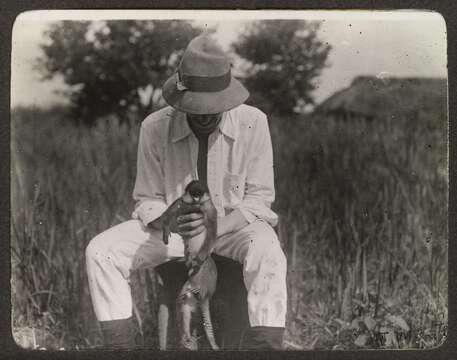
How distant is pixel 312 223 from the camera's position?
251cm

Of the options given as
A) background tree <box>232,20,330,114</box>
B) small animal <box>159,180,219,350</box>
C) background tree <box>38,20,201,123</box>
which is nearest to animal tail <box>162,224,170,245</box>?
small animal <box>159,180,219,350</box>

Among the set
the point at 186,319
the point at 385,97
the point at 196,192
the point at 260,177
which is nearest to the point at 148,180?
the point at 196,192

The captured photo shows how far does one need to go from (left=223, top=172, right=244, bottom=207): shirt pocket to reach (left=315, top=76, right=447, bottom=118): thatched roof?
14.1 inches

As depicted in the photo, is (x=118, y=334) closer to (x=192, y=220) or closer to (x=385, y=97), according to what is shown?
(x=192, y=220)

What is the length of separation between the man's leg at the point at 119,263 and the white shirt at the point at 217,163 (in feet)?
0.24

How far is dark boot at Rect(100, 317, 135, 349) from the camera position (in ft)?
8.06

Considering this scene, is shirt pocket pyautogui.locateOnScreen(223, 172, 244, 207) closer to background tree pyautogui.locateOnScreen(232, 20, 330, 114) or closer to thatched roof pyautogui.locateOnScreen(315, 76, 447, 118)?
background tree pyautogui.locateOnScreen(232, 20, 330, 114)

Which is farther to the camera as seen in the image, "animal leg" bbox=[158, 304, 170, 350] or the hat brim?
"animal leg" bbox=[158, 304, 170, 350]

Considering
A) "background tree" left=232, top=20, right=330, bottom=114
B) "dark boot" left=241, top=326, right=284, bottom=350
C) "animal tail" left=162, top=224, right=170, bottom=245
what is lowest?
"dark boot" left=241, top=326, right=284, bottom=350

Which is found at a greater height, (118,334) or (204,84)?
(204,84)

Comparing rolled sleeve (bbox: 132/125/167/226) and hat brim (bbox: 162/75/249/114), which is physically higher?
hat brim (bbox: 162/75/249/114)

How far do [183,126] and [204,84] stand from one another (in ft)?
0.55

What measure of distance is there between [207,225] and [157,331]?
1.37ft
